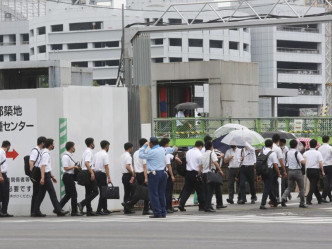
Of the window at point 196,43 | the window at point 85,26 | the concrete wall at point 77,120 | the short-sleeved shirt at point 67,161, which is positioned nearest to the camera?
the short-sleeved shirt at point 67,161

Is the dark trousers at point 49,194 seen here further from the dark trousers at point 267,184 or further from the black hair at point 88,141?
the dark trousers at point 267,184

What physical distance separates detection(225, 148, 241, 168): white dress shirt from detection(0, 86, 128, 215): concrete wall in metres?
3.56

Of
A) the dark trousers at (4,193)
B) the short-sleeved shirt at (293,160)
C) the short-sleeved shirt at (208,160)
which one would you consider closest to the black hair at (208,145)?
the short-sleeved shirt at (208,160)

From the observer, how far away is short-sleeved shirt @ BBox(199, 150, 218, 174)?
977 inches

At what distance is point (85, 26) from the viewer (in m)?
135

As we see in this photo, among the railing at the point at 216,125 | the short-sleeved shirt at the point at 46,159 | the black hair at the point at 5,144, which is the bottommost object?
the short-sleeved shirt at the point at 46,159

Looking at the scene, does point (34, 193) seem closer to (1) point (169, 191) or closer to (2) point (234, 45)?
(1) point (169, 191)

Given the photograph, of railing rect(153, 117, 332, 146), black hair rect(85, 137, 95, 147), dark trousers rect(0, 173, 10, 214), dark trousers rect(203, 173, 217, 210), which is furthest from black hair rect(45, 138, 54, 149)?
railing rect(153, 117, 332, 146)

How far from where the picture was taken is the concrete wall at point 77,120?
81.7 ft

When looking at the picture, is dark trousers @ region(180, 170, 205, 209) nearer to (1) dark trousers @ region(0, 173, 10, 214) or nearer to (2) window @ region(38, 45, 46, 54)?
(1) dark trousers @ region(0, 173, 10, 214)
